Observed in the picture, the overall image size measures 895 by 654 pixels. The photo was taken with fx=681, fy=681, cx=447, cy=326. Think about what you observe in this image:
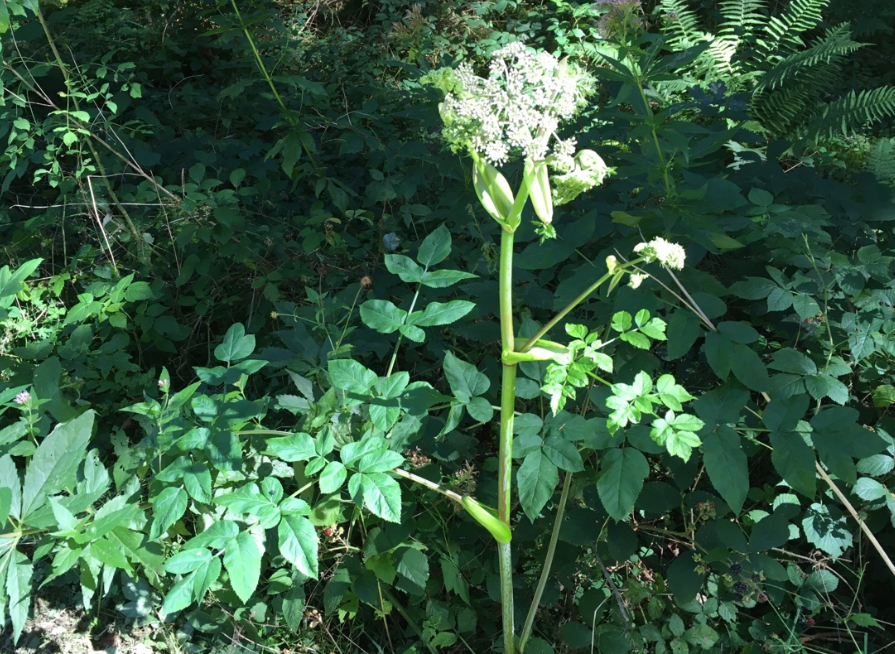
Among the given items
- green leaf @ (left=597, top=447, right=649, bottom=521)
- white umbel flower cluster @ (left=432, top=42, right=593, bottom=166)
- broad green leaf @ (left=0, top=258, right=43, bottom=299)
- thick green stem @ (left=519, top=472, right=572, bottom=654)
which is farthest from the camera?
broad green leaf @ (left=0, top=258, right=43, bottom=299)

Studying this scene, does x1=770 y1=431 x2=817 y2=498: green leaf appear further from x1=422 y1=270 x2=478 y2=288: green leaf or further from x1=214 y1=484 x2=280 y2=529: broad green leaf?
x1=214 y1=484 x2=280 y2=529: broad green leaf

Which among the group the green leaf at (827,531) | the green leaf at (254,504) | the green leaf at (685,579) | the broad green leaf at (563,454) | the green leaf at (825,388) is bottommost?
the green leaf at (685,579)

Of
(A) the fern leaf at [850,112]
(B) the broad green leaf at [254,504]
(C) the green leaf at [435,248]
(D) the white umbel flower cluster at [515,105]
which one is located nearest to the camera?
(D) the white umbel flower cluster at [515,105]

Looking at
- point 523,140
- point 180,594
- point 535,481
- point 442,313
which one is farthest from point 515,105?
point 180,594

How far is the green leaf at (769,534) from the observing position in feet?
5.53

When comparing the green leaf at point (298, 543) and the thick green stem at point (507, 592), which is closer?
the green leaf at point (298, 543)

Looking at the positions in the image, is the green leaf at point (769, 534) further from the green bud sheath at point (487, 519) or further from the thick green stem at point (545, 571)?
the green bud sheath at point (487, 519)

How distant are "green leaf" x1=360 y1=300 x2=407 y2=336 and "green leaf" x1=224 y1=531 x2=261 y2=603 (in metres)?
0.57

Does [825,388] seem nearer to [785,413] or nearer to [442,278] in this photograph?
[785,413]

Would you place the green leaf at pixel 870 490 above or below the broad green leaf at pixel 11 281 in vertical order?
below

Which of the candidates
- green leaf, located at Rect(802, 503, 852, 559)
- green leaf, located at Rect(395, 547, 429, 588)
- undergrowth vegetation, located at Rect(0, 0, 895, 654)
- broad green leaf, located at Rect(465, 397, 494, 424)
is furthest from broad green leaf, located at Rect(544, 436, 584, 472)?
green leaf, located at Rect(802, 503, 852, 559)

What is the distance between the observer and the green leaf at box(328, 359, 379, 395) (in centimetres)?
155

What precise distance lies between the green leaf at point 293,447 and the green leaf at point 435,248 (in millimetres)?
587

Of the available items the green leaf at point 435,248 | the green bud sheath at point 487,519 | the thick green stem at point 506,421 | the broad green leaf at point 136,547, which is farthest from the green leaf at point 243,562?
the green leaf at point 435,248
